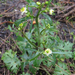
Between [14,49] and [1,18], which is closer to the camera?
[14,49]

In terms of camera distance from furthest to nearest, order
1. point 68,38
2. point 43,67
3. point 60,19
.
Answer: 1. point 60,19
2. point 68,38
3. point 43,67

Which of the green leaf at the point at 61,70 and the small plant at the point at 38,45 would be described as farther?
the green leaf at the point at 61,70

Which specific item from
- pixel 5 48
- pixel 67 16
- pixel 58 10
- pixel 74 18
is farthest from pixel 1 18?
pixel 74 18

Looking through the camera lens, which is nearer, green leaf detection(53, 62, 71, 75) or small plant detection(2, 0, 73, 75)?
small plant detection(2, 0, 73, 75)

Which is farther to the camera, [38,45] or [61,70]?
[61,70]

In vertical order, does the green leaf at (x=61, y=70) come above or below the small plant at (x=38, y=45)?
below

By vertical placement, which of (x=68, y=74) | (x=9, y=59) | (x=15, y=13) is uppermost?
(x=15, y=13)

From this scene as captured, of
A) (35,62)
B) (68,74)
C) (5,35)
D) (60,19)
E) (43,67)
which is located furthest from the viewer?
(60,19)

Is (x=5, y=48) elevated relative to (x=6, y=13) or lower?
lower

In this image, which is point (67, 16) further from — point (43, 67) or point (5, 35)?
point (5, 35)

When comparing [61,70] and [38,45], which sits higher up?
[38,45]

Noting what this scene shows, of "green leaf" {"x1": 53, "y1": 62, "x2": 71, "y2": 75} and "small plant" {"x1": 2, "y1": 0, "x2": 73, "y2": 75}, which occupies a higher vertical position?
"small plant" {"x1": 2, "y1": 0, "x2": 73, "y2": 75}
